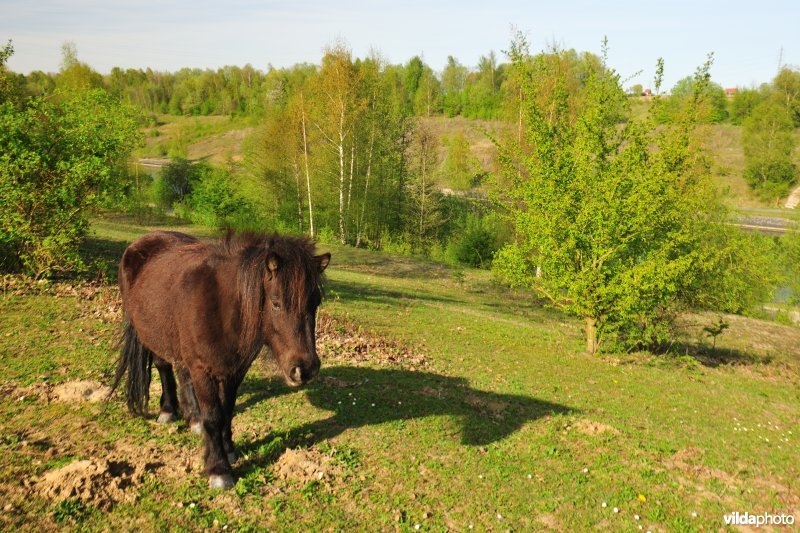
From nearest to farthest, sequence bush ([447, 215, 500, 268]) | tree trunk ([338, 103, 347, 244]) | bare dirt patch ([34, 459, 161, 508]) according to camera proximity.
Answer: bare dirt patch ([34, 459, 161, 508])
tree trunk ([338, 103, 347, 244])
bush ([447, 215, 500, 268])

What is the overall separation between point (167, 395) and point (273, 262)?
10.4 feet

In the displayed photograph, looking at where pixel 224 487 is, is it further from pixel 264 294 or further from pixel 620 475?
pixel 620 475

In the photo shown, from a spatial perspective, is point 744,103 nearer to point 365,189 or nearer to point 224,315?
point 365,189

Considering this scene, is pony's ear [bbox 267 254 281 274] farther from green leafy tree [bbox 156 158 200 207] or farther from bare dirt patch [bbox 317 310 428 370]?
green leafy tree [bbox 156 158 200 207]

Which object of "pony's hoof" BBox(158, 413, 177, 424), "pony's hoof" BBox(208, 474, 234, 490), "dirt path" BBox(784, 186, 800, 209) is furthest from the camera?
"dirt path" BBox(784, 186, 800, 209)

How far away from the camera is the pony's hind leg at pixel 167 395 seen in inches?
268

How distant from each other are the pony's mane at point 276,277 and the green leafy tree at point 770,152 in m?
83.3

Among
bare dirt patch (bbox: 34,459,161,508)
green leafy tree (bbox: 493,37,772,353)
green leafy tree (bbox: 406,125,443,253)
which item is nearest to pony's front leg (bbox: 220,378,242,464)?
bare dirt patch (bbox: 34,459,161,508)

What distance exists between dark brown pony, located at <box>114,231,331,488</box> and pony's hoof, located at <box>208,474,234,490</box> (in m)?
0.01

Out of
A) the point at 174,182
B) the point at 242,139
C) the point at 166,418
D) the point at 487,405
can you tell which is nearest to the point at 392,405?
the point at 487,405

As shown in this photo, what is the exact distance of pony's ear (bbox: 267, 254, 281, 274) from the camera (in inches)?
198

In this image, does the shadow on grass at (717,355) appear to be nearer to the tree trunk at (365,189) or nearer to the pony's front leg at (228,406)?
the pony's front leg at (228,406)

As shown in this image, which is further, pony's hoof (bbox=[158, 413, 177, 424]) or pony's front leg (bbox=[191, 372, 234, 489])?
pony's hoof (bbox=[158, 413, 177, 424])

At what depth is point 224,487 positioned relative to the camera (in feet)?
18.0
